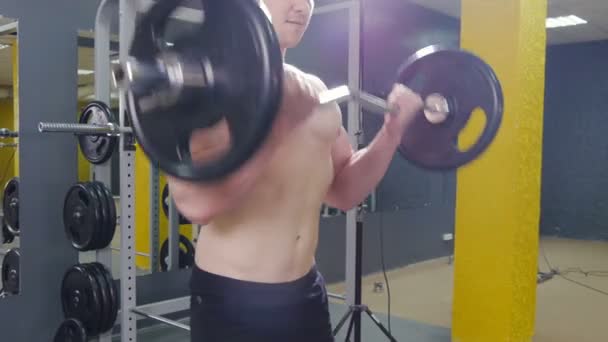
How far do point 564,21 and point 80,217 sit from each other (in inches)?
207

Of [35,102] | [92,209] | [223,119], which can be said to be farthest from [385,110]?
[35,102]

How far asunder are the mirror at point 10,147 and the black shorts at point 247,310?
166 cm

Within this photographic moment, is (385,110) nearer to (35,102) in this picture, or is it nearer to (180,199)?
(180,199)

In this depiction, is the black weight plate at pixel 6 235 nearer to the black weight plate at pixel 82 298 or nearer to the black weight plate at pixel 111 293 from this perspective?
the black weight plate at pixel 82 298

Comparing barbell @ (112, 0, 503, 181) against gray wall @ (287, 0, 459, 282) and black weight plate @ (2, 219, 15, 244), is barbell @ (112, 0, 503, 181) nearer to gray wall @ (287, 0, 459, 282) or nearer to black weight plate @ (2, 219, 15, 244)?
black weight plate @ (2, 219, 15, 244)

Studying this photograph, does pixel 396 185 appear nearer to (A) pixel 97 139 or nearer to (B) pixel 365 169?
(A) pixel 97 139

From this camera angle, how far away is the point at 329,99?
35.6 inches

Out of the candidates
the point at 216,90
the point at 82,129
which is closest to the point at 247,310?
the point at 216,90

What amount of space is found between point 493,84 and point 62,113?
73.4 inches

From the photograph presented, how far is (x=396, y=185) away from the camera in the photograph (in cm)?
464

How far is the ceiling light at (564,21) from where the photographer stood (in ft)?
18.3

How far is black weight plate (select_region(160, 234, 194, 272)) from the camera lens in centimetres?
293

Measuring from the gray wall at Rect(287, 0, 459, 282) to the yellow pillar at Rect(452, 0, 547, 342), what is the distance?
1.15 metres

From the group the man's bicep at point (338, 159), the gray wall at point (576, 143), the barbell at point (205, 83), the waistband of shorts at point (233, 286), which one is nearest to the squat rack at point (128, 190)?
the man's bicep at point (338, 159)
